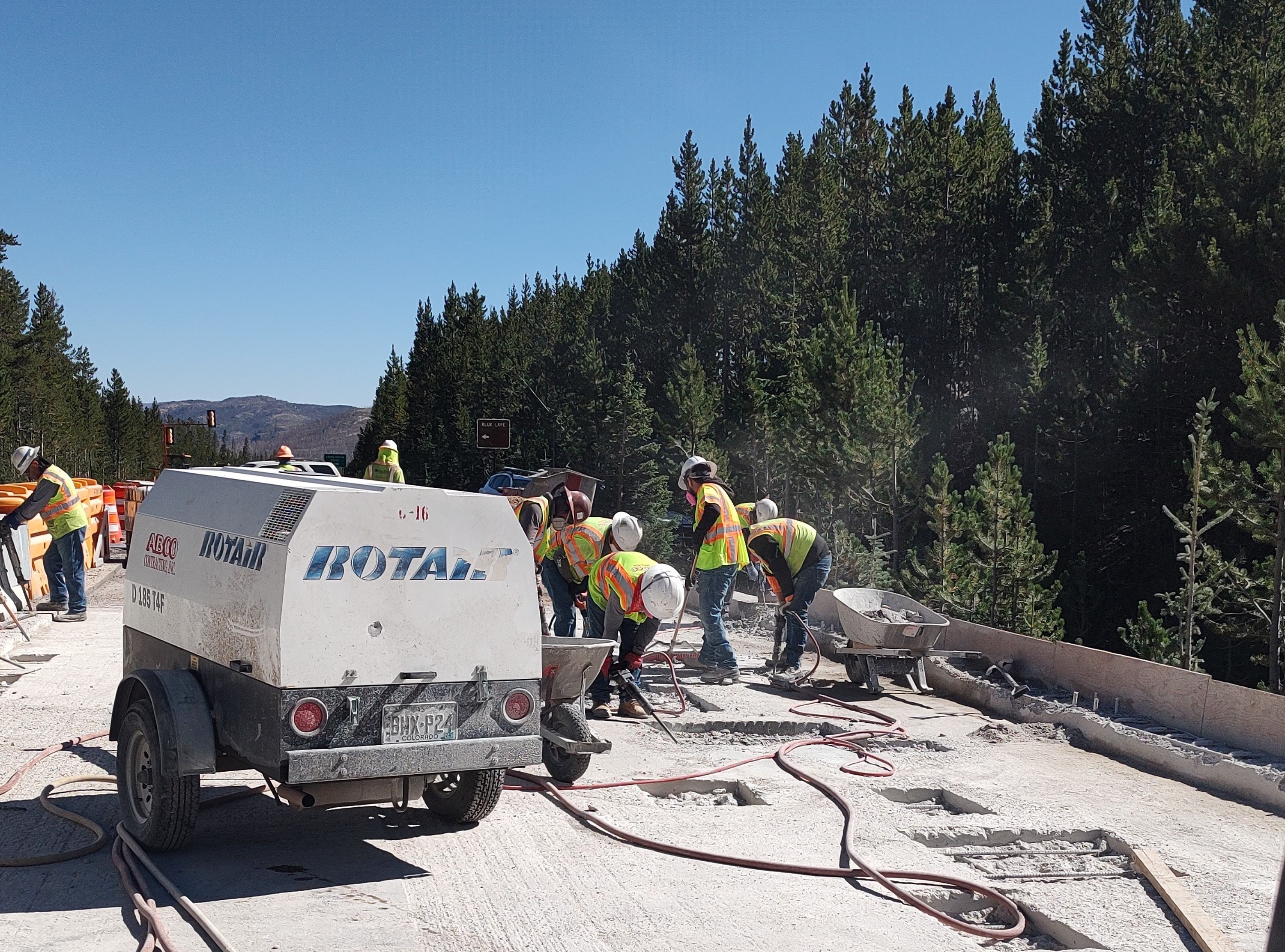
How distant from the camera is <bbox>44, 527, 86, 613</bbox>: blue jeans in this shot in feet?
47.2

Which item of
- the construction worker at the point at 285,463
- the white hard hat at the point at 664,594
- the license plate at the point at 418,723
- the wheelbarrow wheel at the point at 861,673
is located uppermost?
the construction worker at the point at 285,463

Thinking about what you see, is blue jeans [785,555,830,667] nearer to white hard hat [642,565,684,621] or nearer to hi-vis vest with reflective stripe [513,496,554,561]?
hi-vis vest with reflective stripe [513,496,554,561]

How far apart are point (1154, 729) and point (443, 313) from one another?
69.7 meters

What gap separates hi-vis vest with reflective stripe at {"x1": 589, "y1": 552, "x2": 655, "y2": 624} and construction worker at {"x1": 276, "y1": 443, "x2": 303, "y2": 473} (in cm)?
259

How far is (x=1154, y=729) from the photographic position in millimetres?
9805

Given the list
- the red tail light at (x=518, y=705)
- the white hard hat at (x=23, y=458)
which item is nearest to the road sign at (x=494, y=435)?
the white hard hat at (x=23, y=458)

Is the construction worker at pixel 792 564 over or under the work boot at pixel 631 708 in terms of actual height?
over

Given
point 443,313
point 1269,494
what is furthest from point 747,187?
point 1269,494

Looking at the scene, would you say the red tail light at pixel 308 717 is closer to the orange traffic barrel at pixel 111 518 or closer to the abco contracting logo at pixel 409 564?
the abco contracting logo at pixel 409 564

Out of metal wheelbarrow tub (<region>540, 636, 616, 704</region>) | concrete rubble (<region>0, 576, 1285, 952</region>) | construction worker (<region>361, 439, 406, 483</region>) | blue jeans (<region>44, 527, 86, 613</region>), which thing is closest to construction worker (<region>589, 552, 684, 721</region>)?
concrete rubble (<region>0, 576, 1285, 952</region>)

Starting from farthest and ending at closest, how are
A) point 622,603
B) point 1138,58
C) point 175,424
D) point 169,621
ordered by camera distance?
point 175,424
point 1138,58
point 622,603
point 169,621

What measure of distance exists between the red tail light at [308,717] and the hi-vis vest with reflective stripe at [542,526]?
9.99 feet

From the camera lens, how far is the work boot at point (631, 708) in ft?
33.3

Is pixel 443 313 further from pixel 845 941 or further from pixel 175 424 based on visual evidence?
pixel 845 941
